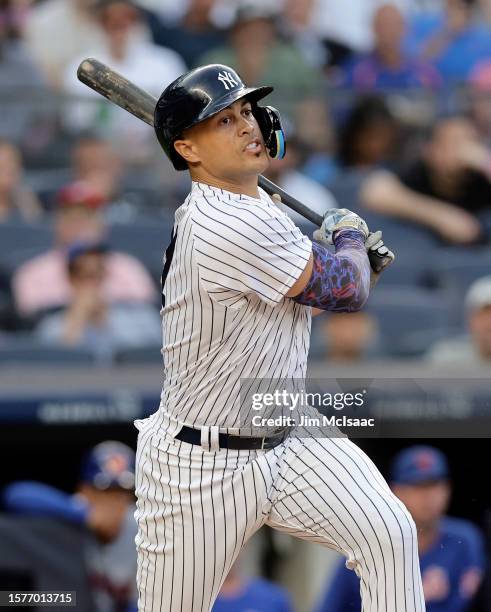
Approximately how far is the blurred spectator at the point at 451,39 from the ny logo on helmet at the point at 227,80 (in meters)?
5.25

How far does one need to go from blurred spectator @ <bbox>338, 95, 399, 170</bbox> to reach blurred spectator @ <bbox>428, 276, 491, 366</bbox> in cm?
148

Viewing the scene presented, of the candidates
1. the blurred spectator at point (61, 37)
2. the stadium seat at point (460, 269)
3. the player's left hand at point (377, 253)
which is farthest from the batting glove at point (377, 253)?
the blurred spectator at point (61, 37)

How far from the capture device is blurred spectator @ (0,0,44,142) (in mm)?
6957

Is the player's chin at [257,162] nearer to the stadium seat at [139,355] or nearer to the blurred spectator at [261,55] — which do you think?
the stadium seat at [139,355]

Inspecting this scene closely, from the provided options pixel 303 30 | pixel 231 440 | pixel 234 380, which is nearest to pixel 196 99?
pixel 234 380

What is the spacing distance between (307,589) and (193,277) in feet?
9.63

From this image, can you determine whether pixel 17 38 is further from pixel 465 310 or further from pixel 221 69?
pixel 221 69

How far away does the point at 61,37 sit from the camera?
24.8ft

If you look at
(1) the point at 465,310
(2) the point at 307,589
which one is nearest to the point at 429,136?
(1) the point at 465,310

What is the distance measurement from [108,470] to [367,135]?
9.82 feet

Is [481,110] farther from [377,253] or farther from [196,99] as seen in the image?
[196,99]

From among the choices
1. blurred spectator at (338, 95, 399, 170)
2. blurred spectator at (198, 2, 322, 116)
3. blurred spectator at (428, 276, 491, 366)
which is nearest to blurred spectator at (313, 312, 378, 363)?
blurred spectator at (428, 276, 491, 366)

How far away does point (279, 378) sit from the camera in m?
3.06

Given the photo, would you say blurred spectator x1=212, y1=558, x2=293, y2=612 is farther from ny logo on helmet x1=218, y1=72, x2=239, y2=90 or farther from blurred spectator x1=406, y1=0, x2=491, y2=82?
blurred spectator x1=406, y1=0, x2=491, y2=82
